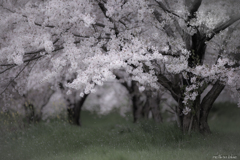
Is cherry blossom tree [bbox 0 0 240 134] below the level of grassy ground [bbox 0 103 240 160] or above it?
above

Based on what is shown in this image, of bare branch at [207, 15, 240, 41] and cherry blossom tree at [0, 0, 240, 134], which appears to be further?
bare branch at [207, 15, 240, 41]

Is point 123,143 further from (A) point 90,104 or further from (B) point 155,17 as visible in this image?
(A) point 90,104

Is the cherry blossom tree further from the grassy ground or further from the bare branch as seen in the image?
the grassy ground

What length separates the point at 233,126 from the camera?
1641 cm

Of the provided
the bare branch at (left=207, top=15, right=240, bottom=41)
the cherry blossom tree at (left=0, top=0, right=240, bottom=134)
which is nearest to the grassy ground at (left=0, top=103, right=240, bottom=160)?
the cherry blossom tree at (left=0, top=0, right=240, bottom=134)

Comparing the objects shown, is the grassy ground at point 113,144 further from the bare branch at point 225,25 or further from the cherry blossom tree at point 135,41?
the bare branch at point 225,25

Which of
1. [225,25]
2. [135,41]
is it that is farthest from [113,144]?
[225,25]

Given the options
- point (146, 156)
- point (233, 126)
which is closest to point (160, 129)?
point (146, 156)

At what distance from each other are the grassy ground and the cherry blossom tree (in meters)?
0.92

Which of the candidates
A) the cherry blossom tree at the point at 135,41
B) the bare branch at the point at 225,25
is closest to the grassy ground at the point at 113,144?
the cherry blossom tree at the point at 135,41

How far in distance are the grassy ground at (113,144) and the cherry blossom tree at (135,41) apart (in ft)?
3.01

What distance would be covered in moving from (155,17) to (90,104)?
74.4 ft

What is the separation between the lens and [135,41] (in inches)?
268

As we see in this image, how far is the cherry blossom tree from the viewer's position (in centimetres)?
670
